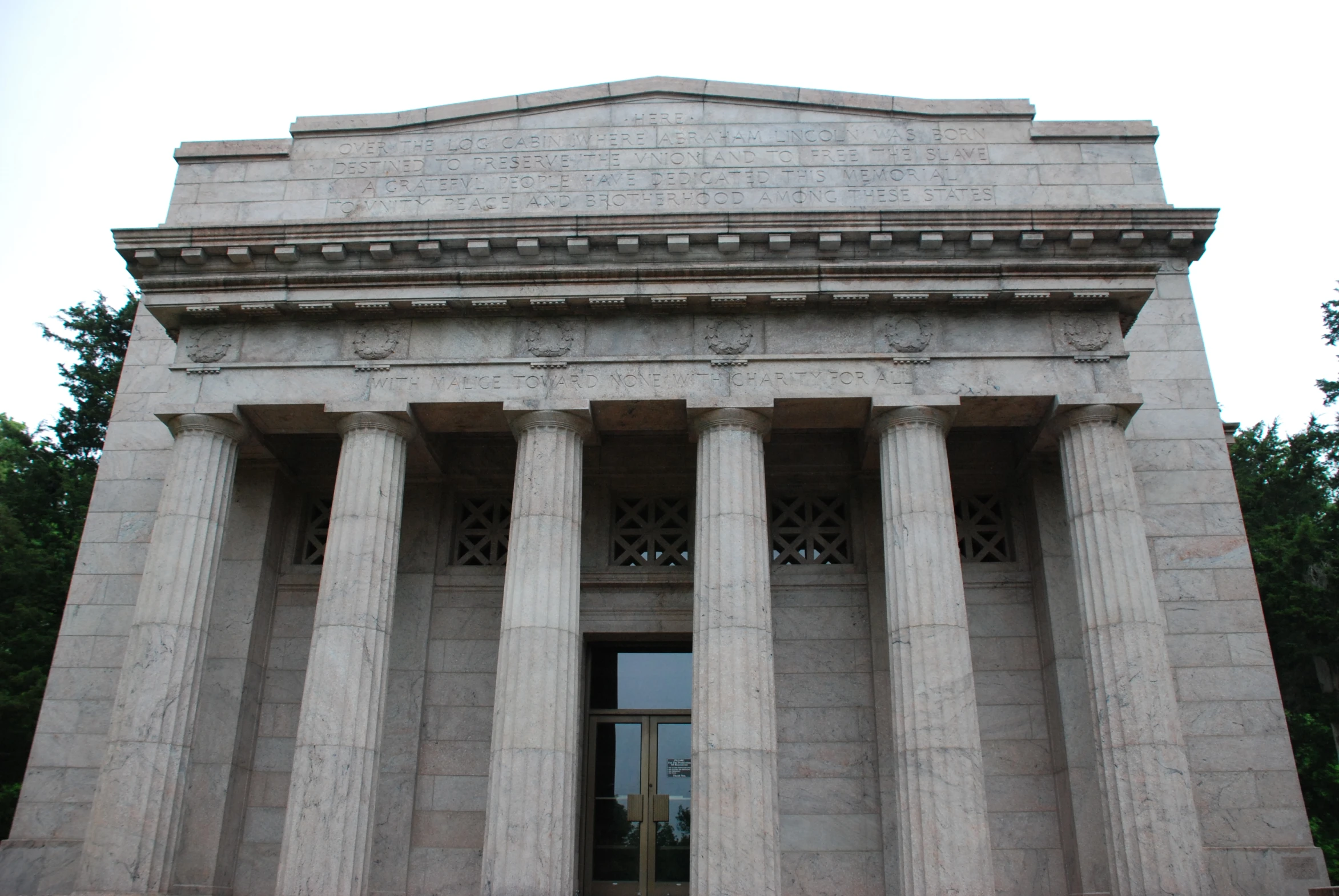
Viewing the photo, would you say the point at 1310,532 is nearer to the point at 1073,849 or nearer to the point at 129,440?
the point at 1073,849

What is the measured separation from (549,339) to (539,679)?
5.72m

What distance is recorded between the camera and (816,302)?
17969 mm

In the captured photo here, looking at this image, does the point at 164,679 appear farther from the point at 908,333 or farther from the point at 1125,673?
the point at 1125,673

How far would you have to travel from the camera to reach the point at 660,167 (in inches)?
858

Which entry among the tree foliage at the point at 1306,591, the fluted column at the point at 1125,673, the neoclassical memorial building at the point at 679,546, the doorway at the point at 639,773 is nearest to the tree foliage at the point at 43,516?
the neoclassical memorial building at the point at 679,546

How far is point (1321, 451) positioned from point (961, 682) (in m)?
28.8

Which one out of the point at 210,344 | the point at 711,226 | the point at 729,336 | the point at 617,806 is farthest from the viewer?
the point at 617,806

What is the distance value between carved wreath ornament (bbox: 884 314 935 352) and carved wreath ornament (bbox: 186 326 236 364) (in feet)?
36.8

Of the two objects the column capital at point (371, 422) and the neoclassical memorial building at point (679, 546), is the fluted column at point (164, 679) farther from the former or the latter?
the column capital at point (371, 422)

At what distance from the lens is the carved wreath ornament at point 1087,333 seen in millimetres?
17781

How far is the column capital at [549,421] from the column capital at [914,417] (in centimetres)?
491

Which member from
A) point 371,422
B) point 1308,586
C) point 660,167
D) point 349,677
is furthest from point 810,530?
point 1308,586

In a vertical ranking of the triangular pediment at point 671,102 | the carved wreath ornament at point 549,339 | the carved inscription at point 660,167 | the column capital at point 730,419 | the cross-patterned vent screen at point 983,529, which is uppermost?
the triangular pediment at point 671,102

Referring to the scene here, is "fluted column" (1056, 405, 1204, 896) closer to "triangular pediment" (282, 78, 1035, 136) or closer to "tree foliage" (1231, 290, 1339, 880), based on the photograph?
"triangular pediment" (282, 78, 1035, 136)
